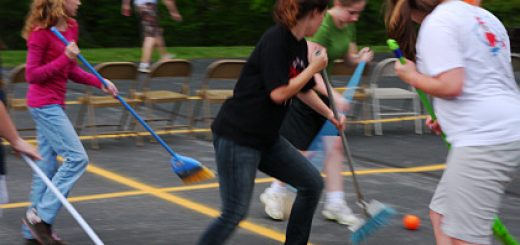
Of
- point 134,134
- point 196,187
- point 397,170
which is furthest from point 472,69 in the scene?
point 134,134

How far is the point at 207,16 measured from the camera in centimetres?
2586

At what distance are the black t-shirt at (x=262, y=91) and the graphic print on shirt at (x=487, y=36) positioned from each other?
1125 mm

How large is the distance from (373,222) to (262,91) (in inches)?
55.5

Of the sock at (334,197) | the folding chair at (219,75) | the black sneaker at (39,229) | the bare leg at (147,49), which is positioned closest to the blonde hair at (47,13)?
the black sneaker at (39,229)

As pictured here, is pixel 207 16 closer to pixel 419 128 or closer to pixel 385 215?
pixel 419 128

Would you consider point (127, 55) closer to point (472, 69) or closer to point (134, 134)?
point (134, 134)

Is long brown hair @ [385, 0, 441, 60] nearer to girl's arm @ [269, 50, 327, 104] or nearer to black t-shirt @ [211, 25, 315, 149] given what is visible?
girl's arm @ [269, 50, 327, 104]

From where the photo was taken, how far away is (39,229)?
6.03 m

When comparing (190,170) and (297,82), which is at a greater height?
(297,82)

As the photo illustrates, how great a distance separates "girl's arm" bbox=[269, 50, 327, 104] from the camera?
4.80 m

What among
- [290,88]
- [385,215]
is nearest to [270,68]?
[290,88]

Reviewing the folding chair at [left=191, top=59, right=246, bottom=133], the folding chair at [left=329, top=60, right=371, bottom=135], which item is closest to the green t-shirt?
the folding chair at [left=191, top=59, right=246, bottom=133]

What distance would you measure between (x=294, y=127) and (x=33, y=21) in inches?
73.0

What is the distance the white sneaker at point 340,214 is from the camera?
6.71m
